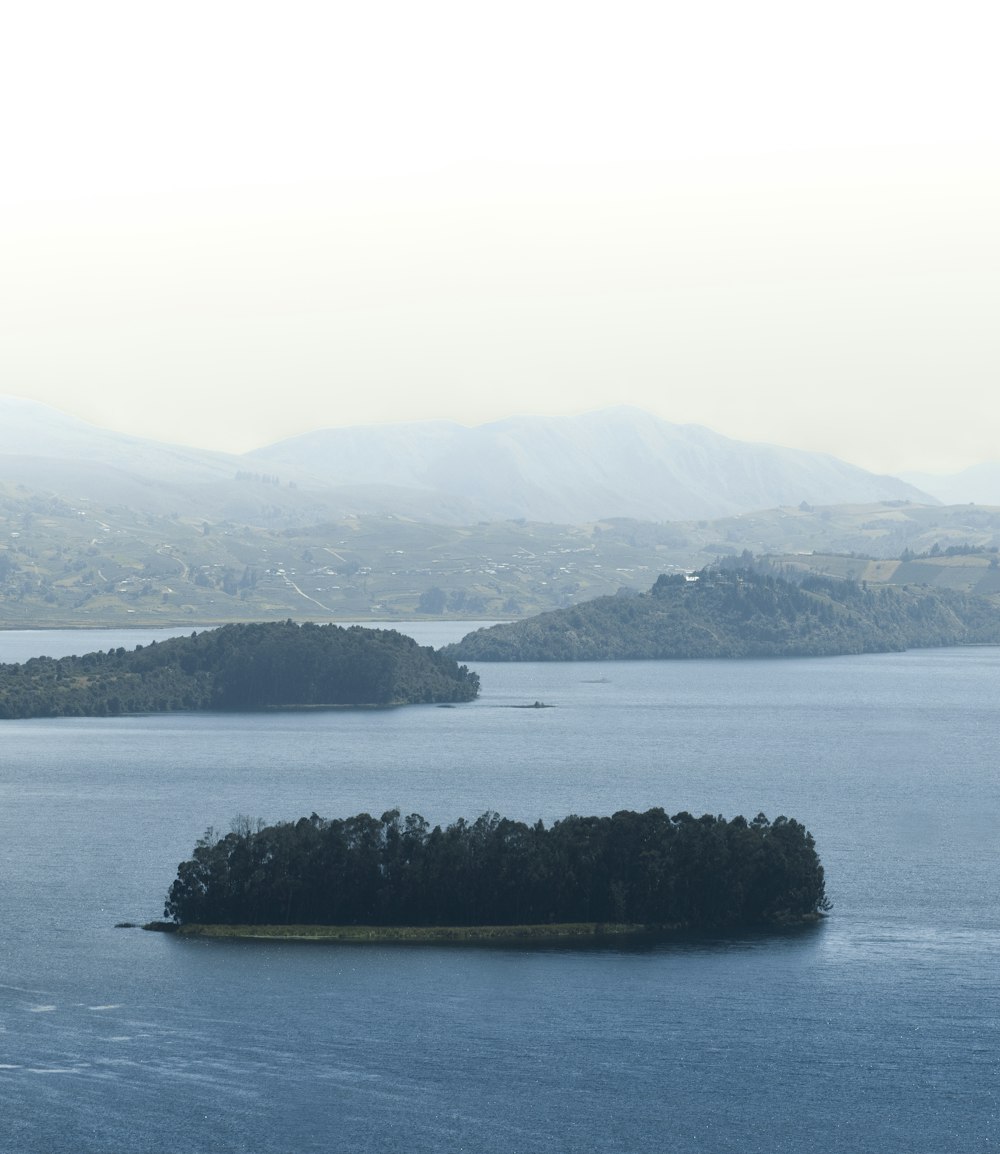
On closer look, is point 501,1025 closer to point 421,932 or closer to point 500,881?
point 421,932

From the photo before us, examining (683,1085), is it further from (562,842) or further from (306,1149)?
(562,842)

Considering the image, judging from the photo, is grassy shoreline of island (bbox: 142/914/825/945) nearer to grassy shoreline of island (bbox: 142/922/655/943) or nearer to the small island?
grassy shoreline of island (bbox: 142/922/655/943)

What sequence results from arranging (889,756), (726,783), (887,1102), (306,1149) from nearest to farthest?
1. (306,1149)
2. (887,1102)
3. (726,783)
4. (889,756)

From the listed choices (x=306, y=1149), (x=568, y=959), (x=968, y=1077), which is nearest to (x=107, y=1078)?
(x=306, y=1149)

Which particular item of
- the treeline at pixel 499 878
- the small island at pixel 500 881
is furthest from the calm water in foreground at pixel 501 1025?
the treeline at pixel 499 878

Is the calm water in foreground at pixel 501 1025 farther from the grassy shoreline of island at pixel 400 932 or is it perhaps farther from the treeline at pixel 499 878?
the treeline at pixel 499 878

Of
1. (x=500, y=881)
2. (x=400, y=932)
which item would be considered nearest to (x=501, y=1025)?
(x=400, y=932)
